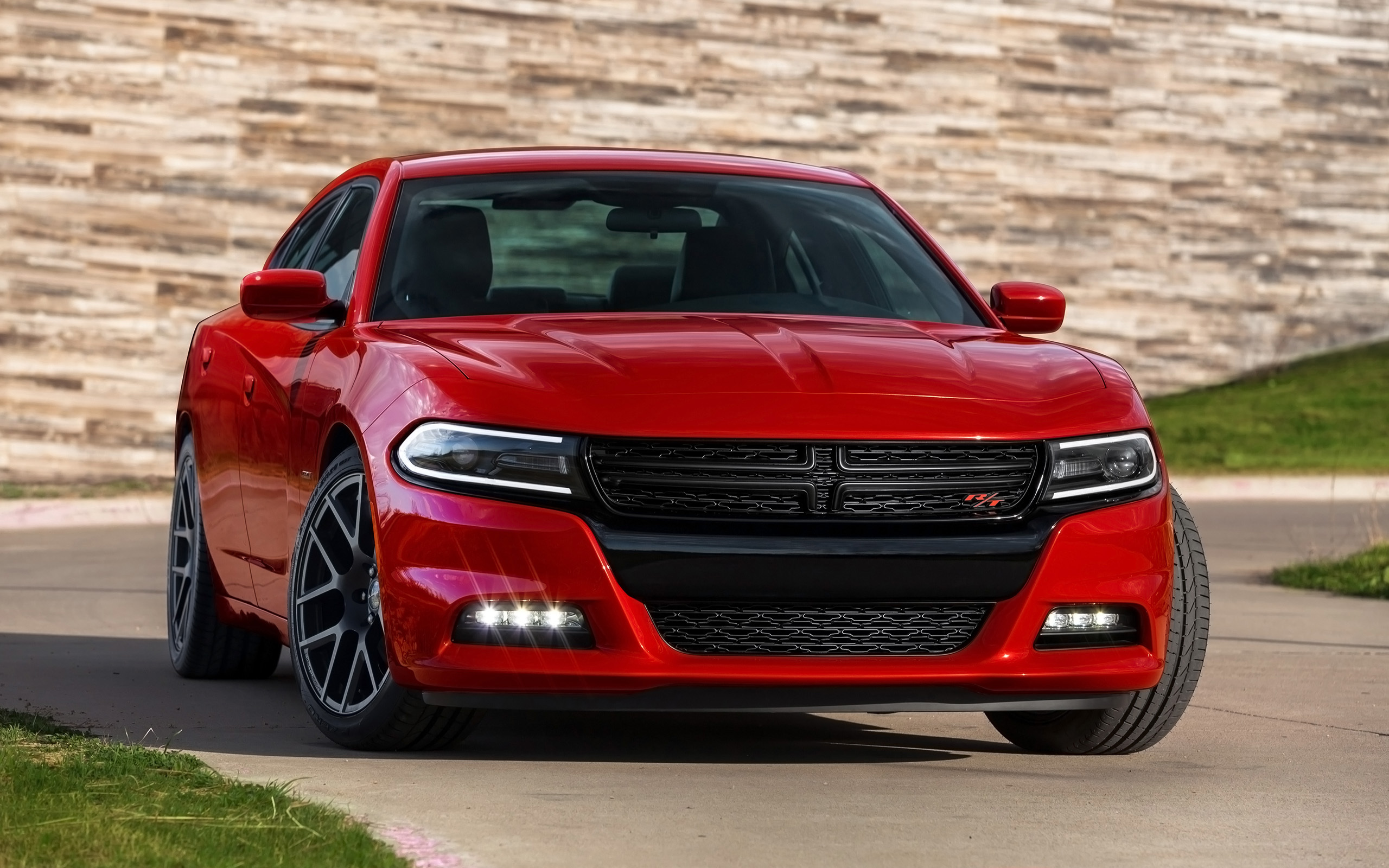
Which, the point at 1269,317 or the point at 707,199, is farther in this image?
the point at 1269,317

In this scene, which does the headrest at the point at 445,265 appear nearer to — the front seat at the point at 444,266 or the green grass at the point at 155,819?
the front seat at the point at 444,266

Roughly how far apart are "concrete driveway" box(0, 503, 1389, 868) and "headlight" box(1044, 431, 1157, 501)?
70 centimetres

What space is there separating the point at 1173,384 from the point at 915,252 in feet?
52.4

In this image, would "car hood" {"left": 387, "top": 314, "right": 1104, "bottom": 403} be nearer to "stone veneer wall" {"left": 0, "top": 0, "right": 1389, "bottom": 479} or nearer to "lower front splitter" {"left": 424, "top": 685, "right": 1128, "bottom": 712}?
"lower front splitter" {"left": 424, "top": 685, "right": 1128, "bottom": 712}

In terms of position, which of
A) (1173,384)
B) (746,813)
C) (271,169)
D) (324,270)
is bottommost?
(1173,384)

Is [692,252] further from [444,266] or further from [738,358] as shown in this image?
[738,358]

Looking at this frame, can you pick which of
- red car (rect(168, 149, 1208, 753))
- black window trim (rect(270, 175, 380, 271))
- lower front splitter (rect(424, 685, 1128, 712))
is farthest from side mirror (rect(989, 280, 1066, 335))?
Result: black window trim (rect(270, 175, 380, 271))

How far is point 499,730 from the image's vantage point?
254 inches

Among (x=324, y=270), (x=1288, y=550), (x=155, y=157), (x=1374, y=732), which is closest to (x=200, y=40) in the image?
(x=155, y=157)

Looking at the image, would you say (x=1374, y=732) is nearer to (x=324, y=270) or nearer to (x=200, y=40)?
(x=324, y=270)

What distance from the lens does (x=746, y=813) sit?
5.10 meters

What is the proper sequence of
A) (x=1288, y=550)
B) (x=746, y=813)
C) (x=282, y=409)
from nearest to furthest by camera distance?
(x=746, y=813), (x=282, y=409), (x=1288, y=550)

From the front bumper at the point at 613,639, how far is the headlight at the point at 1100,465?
0.07 m

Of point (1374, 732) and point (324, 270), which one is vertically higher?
point (324, 270)
